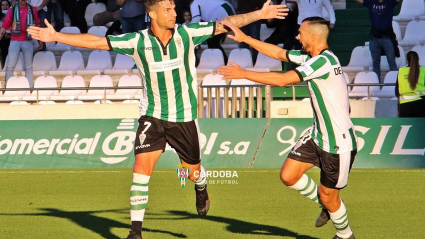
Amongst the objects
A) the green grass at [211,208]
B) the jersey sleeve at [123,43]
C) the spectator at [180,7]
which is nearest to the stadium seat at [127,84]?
the spectator at [180,7]

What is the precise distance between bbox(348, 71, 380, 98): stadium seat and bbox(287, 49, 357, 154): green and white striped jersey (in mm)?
10024

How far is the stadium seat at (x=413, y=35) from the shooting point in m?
19.3

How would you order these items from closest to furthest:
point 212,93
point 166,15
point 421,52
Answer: point 166,15
point 212,93
point 421,52

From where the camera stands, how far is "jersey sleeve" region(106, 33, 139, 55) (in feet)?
25.6

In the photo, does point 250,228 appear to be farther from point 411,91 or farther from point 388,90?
point 388,90

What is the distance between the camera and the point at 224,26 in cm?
808

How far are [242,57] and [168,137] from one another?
1095 cm

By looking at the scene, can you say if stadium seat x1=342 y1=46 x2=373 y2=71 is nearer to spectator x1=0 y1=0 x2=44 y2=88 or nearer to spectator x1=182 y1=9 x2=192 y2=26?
spectator x1=182 y1=9 x2=192 y2=26

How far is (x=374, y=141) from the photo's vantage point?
14.3 metres

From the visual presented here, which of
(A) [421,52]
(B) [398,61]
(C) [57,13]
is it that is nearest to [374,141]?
(A) [421,52]

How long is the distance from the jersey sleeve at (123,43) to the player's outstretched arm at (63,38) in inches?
4.0

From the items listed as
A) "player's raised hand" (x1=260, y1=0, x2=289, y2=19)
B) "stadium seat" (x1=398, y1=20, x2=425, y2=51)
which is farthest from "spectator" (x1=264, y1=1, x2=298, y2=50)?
"player's raised hand" (x1=260, y1=0, x2=289, y2=19)

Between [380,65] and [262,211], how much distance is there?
32.0ft

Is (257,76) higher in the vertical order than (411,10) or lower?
higher
